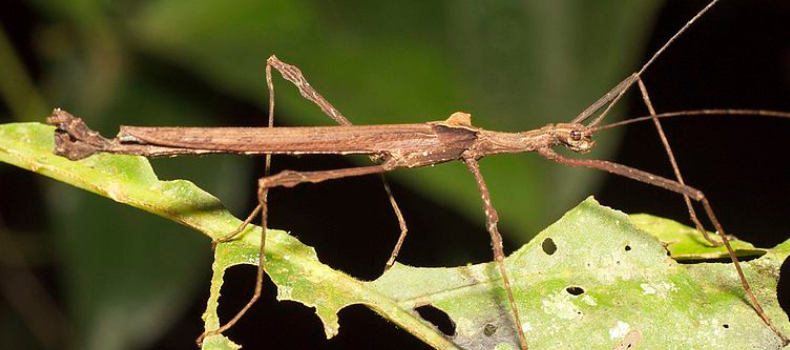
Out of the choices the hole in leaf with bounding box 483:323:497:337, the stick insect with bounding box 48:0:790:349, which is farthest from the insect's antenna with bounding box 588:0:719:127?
the hole in leaf with bounding box 483:323:497:337

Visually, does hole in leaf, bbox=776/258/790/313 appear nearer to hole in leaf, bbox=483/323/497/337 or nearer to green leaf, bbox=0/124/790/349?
green leaf, bbox=0/124/790/349

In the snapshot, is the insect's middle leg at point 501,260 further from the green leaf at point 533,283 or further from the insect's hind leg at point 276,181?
the insect's hind leg at point 276,181

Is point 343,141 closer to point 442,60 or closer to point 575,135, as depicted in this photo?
point 575,135

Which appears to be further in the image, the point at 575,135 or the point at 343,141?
the point at 575,135

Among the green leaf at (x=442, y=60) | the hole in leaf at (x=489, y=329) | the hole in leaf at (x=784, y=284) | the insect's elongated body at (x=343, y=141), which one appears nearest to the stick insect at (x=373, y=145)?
the insect's elongated body at (x=343, y=141)

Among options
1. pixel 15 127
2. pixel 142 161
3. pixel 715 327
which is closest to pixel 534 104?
pixel 715 327

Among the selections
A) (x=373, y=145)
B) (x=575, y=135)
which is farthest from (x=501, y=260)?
(x=575, y=135)

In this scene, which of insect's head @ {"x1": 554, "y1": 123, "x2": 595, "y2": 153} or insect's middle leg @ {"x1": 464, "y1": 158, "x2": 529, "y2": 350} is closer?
insect's middle leg @ {"x1": 464, "y1": 158, "x2": 529, "y2": 350}

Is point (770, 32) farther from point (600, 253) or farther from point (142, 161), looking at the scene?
point (142, 161)
